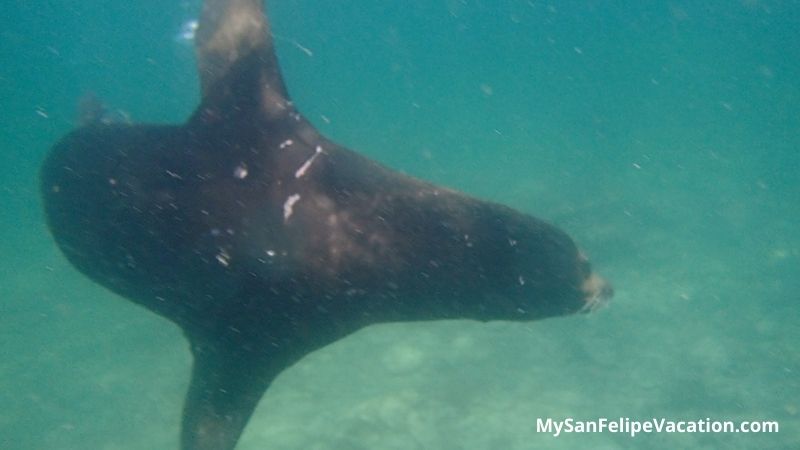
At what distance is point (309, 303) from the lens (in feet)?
13.2

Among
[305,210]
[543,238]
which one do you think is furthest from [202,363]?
[543,238]

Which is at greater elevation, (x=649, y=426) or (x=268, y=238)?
(x=649, y=426)

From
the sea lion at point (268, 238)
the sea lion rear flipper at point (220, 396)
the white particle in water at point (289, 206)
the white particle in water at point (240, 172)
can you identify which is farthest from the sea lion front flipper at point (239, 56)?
the sea lion rear flipper at point (220, 396)

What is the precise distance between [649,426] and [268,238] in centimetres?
840

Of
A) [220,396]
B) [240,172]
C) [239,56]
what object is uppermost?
[239,56]

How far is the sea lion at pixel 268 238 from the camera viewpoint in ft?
13.2

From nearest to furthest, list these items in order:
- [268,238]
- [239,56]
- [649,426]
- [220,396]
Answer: [268,238], [239,56], [220,396], [649,426]

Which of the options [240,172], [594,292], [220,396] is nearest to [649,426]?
[594,292]

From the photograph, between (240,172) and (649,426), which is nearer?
(240,172)

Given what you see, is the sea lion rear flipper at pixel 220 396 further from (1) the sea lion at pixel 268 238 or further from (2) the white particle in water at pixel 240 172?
(2) the white particle in water at pixel 240 172

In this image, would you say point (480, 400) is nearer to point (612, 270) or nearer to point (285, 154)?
point (612, 270)

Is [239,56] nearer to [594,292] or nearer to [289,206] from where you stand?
[289,206]

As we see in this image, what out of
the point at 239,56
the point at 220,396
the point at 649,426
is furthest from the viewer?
the point at 649,426

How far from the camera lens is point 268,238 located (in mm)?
4008
